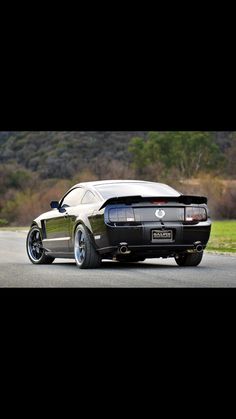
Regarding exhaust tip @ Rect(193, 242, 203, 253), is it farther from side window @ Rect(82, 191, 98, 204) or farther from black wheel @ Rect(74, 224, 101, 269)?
side window @ Rect(82, 191, 98, 204)

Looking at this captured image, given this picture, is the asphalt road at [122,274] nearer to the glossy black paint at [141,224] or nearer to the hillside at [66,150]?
the glossy black paint at [141,224]

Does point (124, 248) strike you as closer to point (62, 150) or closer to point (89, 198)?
point (89, 198)

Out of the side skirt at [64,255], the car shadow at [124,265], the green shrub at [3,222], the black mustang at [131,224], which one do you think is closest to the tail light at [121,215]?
the black mustang at [131,224]

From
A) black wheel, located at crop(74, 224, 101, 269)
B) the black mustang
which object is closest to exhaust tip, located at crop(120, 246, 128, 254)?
the black mustang

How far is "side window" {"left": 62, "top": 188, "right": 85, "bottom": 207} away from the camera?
13459 mm

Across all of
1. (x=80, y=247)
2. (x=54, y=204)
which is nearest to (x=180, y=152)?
(x=54, y=204)

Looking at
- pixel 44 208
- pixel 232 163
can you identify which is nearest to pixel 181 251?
pixel 44 208

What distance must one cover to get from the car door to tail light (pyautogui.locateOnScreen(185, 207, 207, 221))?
178 cm

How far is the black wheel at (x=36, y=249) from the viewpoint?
46.6 ft

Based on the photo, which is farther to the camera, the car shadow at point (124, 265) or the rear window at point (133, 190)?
the car shadow at point (124, 265)

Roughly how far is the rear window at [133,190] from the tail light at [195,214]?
365mm
